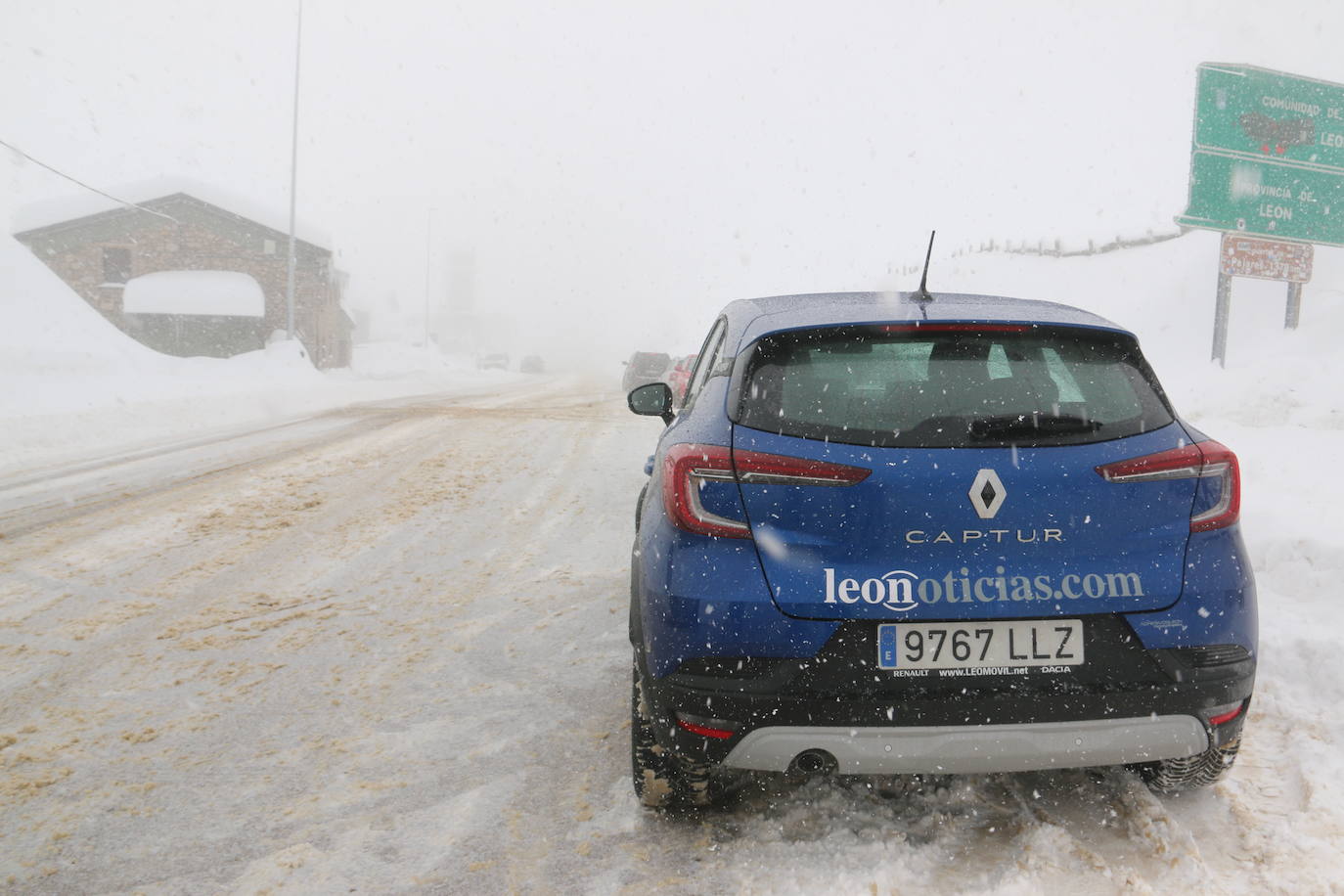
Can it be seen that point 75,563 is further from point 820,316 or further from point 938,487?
point 938,487

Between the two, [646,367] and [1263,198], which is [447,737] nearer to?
[1263,198]

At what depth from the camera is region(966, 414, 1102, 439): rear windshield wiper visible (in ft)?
7.92

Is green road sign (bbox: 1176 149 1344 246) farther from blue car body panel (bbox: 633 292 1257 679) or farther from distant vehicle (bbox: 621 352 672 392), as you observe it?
distant vehicle (bbox: 621 352 672 392)

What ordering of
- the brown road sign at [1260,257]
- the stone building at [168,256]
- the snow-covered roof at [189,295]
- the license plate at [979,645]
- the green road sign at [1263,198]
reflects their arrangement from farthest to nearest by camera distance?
the stone building at [168,256]
the snow-covered roof at [189,295]
the brown road sign at [1260,257]
the green road sign at [1263,198]
the license plate at [979,645]

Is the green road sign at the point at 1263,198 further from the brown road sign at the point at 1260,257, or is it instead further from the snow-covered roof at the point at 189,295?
the snow-covered roof at the point at 189,295

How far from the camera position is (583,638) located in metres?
4.36

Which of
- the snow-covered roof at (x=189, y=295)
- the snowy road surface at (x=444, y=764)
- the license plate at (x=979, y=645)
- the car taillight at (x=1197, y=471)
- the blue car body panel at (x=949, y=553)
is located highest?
the snow-covered roof at (x=189, y=295)

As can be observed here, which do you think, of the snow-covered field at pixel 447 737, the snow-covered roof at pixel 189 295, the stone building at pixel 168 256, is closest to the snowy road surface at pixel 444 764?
the snow-covered field at pixel 447 737

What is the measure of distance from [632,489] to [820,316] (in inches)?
235

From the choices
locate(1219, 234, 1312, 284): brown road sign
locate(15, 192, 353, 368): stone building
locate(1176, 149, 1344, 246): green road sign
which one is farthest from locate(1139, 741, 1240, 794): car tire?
locate(15, 192, 353, 368): stone building

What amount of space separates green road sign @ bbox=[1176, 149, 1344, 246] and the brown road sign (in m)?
0.28

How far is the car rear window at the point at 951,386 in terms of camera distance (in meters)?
2.43

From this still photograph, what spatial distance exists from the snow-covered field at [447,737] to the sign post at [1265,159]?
290 inches

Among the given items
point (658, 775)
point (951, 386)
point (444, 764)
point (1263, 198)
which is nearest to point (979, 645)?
point (951, 386)
